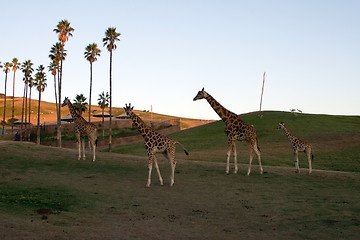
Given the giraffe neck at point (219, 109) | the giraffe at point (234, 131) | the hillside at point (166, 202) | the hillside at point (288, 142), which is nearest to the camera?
the hillside at point (166, 202)

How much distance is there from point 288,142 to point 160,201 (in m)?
40.3

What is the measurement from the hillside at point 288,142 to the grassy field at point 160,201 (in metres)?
7.07

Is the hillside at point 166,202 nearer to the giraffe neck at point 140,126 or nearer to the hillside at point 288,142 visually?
the giraffe neck at point 140,126

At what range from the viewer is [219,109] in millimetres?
26734

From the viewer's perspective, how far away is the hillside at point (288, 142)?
43.0 m

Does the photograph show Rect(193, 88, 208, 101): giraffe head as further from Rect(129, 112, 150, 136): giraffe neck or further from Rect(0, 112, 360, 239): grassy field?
Rect(129, 112, 150, 136): giraffe neck

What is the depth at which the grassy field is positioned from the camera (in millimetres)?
13602

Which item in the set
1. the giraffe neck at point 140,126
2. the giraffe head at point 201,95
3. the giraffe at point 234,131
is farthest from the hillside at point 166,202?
the giraffe head at point 201,95

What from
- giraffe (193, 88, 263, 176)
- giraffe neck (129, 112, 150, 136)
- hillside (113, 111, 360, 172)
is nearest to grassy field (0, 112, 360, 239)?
giraffe (193, 88, 263, 176)

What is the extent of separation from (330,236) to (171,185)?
986 cm

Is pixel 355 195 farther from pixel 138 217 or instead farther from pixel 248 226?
pixel 138 217

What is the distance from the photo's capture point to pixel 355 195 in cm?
2014

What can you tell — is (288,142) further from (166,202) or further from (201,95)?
(166,202)

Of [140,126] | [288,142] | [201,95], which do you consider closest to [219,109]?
[201,95]
